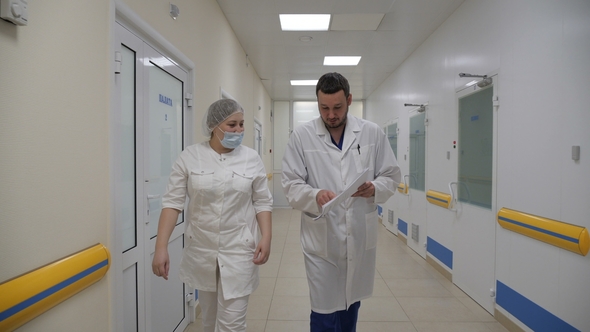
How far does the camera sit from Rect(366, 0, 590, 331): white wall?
6.81ft

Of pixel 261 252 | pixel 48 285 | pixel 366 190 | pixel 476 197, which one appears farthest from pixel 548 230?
pixel 48 285

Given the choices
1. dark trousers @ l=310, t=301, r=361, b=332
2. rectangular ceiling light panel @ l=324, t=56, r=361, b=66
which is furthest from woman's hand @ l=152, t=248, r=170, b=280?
rectangular ceiling light panel @ l=324, t=56, r=361, b=66

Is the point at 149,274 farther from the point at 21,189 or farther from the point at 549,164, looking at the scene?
the point at 549,164

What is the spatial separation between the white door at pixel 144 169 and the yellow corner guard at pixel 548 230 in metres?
2.64

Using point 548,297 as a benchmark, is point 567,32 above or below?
above

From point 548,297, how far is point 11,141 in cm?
311

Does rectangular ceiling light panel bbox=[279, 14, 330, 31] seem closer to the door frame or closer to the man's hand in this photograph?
the door frame

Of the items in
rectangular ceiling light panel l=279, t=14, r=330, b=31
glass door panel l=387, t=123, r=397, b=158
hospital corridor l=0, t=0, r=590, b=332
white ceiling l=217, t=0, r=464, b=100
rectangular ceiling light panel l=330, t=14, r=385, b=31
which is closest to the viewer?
hospital corridor l=0, t=0, r=590, b=332

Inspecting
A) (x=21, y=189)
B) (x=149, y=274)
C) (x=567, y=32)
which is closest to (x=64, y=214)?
(x=21, y=189)

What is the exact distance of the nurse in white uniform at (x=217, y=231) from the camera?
1.73 metres

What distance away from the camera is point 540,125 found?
95.7 inches

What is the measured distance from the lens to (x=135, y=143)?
2053 mm

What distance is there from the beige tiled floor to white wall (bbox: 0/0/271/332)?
5.52 feet

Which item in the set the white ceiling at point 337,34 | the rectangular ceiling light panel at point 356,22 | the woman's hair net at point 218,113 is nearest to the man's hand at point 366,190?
the woman's hair net at point 218,113
